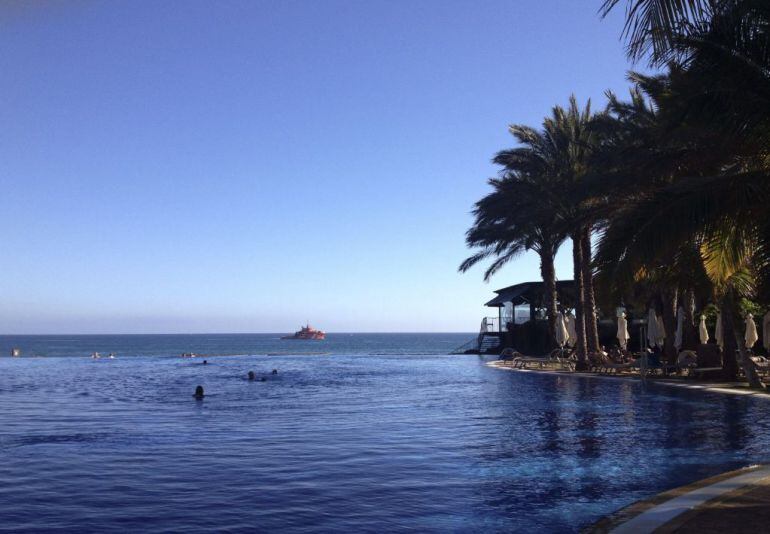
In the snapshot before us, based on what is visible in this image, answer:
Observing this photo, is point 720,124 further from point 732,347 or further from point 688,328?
point 688,328

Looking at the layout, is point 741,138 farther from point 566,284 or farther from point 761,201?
point 566,284

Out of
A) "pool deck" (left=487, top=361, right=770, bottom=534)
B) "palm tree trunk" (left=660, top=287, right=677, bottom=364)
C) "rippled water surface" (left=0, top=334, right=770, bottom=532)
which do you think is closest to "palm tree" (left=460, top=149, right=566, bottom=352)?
"palm tree trunk" (left=660, top=287, right=677, bottom=364)

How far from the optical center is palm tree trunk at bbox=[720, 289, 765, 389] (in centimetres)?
2177

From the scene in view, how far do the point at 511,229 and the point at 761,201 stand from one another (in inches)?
1184

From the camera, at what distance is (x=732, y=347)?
2398 cm

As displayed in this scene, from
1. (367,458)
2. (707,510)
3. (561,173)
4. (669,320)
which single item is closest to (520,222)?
(561,173)

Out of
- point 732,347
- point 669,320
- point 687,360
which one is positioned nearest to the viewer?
point 732,347

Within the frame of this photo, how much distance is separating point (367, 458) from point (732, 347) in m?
16.2

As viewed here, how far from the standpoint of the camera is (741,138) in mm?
11719

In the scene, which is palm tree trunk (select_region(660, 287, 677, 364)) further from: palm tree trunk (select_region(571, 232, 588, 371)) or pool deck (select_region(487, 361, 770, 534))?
pool deck (select_region(487, 361, 770, 534))

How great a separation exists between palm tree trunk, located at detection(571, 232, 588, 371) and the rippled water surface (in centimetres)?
890

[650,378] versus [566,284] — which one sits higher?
[566,284]

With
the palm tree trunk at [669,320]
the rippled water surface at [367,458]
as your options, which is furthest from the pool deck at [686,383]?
the palm tree trunk at [669,320]

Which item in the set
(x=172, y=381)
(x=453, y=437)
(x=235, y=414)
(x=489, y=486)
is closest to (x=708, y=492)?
(x=489, y=486)
